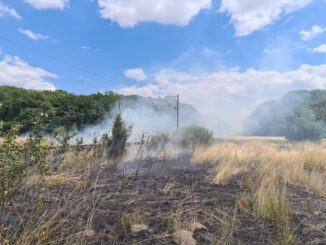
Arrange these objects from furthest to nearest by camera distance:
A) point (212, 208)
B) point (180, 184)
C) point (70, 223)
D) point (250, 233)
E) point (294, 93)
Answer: point (294, 93) → point (180, 184) → point (212, 208) → point (250, 233) → point (70, 223)

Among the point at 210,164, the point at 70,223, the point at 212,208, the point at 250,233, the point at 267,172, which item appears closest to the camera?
the point at 70,223

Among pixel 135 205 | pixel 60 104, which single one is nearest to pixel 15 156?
pixel 135 205

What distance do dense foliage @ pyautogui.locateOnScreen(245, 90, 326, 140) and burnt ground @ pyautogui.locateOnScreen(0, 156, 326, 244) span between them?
67.3ft

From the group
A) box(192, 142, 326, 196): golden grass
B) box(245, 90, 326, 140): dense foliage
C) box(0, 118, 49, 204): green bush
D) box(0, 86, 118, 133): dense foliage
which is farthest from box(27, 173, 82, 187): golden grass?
box(0, 86, 118, 133): dense foliage

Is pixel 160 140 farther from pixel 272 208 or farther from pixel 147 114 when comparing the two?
pixel 147 114

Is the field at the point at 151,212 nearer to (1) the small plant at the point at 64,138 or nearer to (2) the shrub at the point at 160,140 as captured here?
(1) the small plant at the point at 64,138

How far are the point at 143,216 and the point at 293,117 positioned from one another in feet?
149

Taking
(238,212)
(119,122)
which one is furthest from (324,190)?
(119,122)

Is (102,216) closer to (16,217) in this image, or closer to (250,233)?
(16,217)

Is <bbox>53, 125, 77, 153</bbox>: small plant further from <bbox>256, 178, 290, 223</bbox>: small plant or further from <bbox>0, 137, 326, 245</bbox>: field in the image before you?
<bbox>256, 178, 290, 223</bbox>: small plant

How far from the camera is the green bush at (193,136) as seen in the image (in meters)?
18.9

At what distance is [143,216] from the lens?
4.97 metres

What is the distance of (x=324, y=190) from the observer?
834 centimetres

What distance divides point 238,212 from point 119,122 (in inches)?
269
